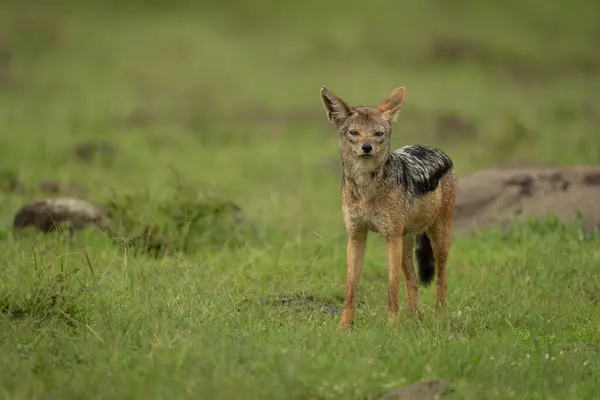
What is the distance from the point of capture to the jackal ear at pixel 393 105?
7699mm

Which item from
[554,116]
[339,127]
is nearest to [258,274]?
[339,127]

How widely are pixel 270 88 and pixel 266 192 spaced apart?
26.0ft

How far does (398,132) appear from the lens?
61.1ft

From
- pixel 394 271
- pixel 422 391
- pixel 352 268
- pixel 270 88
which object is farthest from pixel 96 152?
pixel 422 391

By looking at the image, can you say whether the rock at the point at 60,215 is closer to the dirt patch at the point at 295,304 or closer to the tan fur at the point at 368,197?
the dirt patch at the point at 295,304

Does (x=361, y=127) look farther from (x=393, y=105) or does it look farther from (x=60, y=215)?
(x=60, y=215)

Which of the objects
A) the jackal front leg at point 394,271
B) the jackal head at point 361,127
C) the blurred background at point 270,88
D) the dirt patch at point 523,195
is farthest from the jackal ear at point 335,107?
the blurred background at point 270,88

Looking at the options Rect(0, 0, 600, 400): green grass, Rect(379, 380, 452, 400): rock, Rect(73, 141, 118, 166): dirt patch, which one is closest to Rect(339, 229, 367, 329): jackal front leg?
Rect(0, 0, 600, 400): green grass

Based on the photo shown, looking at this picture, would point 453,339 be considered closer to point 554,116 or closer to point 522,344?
point 522,344

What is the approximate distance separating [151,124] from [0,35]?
706 centimetres

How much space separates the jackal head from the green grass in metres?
1.13

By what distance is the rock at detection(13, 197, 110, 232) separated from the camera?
32.9ft

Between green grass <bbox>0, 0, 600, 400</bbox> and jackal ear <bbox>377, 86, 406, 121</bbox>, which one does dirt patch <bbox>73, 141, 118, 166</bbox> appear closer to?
green grass <bbox>0, 0, 600, 400</bbox>

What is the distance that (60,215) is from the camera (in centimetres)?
1009
